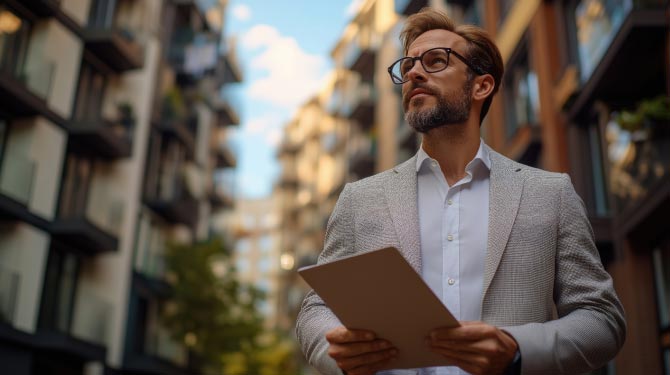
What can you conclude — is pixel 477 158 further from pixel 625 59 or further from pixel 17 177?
pixel 17 177

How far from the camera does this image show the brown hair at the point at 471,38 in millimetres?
3617

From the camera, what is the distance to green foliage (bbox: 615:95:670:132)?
14383 millimetres

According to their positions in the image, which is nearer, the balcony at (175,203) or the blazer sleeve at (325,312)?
the blazer sleeve at (325,312)

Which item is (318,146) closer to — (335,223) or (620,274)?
(620,274)

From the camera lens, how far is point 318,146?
228ft

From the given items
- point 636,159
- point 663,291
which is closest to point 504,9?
point 636,159

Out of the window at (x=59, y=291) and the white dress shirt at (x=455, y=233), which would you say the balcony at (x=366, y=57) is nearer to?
the window at (x=59, y=291)

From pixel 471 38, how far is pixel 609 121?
15.2m

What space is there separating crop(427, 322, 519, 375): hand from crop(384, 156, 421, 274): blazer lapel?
1.61ft

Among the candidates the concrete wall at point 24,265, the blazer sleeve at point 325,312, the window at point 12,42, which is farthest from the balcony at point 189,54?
the blazer sleeve at point 325,312

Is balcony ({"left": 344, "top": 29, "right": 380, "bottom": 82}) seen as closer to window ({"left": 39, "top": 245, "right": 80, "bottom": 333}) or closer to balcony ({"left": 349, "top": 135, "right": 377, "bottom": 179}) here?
balcony ({"left": 349, "top": 135, "right": 377, "bottom": 179})

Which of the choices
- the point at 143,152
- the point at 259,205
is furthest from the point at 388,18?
the point at 259,205

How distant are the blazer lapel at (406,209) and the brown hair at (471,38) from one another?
0.52 metres

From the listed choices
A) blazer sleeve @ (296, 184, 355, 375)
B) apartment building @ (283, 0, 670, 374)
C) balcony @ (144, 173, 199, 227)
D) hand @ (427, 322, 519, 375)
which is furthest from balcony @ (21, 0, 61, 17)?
hand @ (427, 322, 519, 375)
